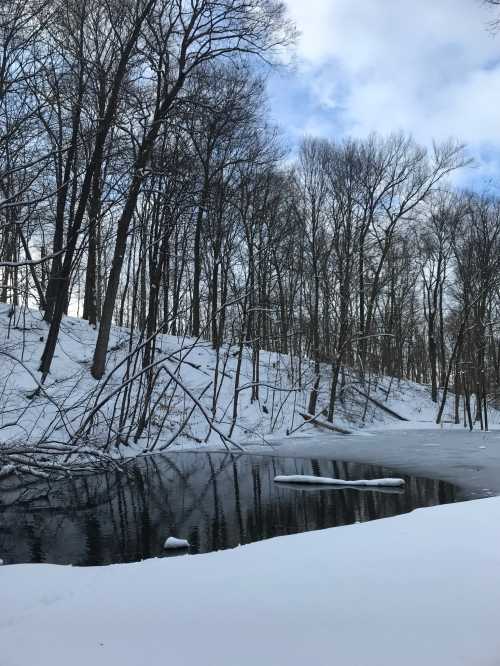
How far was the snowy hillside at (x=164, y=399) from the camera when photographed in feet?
33.3

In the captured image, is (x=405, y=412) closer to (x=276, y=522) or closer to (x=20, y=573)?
(x=276, y=522)

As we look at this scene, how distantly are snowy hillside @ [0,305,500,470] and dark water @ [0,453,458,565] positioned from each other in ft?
3.12

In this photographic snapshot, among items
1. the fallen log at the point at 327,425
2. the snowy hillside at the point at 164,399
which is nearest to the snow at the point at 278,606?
the snowy hillside at the point at 164,399

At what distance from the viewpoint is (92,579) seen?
152 inches

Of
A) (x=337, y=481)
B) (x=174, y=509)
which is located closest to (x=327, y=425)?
(x=337, y=481)

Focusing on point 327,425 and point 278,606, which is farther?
point 327,425

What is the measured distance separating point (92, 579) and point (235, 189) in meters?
17.6

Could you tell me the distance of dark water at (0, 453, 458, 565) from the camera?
534 centimetres

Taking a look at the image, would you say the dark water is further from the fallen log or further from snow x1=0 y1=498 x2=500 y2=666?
the fallen log

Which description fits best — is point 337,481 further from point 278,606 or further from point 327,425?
point 327,425

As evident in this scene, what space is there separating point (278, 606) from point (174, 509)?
417cm

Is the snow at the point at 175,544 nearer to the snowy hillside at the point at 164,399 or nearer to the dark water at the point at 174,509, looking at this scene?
the dark water at the point at 174,509

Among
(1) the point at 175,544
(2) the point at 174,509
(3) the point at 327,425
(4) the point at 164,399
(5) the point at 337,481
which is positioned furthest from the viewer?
(3) the point at 327,425

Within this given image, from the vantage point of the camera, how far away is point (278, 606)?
9.91ft
